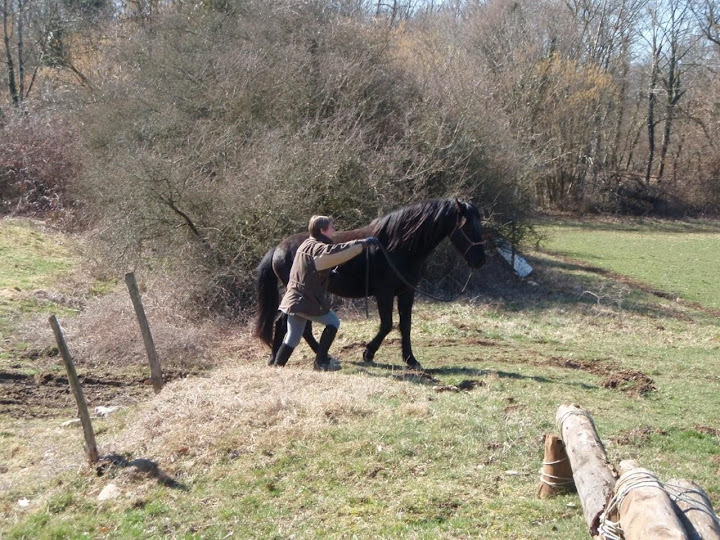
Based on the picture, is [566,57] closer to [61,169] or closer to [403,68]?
[403,68]

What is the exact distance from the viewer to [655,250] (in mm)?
29625

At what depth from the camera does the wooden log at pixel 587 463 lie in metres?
4.48

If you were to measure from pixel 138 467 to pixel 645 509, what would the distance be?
13.6 feet

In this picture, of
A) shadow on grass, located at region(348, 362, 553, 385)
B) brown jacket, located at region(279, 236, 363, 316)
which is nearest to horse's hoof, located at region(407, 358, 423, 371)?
shadow on grass, located at region(348, 362, 553, 385)

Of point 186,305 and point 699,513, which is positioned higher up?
point 699,513

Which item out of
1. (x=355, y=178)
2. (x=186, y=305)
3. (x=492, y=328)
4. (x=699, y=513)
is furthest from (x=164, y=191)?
(x=699, y=513)

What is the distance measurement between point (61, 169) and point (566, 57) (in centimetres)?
2756

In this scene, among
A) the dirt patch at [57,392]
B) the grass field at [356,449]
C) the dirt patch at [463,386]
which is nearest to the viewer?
the grass field at [356,449]

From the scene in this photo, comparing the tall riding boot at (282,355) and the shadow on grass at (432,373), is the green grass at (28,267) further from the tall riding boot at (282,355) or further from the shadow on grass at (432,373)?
the shadow on grass at (432,373)

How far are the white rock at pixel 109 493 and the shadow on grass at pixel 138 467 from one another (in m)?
0.21

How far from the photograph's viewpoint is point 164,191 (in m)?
15.4

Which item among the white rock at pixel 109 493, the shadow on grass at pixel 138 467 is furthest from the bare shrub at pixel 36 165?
the white rock at pixel 109 493

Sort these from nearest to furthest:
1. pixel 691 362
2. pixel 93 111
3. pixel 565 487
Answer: pixel 565 487, pixel 691 362, pixel 93 111

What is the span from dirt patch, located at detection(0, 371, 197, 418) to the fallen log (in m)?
6.55
